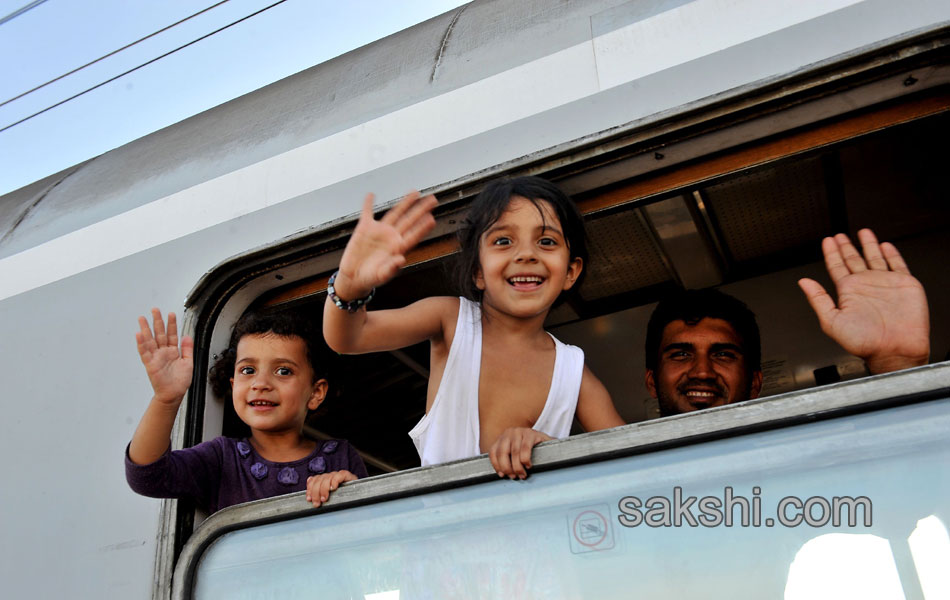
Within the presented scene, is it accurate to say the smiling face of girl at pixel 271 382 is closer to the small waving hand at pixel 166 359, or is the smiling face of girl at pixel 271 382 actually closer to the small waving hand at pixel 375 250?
the small waving hand at pixel 166 359

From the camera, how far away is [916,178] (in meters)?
2.52

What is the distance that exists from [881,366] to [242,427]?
1506mm

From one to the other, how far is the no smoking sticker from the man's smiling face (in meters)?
0.89

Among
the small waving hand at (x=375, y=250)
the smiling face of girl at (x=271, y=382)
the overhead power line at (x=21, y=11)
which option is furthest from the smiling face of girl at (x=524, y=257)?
the overhead power line at (x=21, y=11)

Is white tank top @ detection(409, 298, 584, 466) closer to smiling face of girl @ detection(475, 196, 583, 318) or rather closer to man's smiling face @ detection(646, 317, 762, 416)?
smiling face of girl @ detection(475, 196, 583, 318)

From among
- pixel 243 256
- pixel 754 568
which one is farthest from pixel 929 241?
pixel 243 256

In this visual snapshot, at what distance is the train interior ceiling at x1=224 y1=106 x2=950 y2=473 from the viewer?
2.28m

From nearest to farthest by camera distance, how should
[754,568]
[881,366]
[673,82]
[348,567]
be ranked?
1. [754,568]
2. [881,366]
3. [348,567]
4. [673,82]

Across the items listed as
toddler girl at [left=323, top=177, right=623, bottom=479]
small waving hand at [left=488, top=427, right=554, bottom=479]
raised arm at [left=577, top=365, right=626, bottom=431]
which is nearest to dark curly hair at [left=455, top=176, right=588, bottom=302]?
toddler girl at [left=323, top=177, right=623, bottom=479]

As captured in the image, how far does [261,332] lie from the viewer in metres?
2.00

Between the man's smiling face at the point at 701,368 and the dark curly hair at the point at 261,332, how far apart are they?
36.1 inches

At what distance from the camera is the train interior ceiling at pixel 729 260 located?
2.28 metres

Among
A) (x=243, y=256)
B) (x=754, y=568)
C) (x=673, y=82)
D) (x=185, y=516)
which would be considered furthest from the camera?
(x=243, y=256)

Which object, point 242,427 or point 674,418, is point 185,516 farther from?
point 674,418
